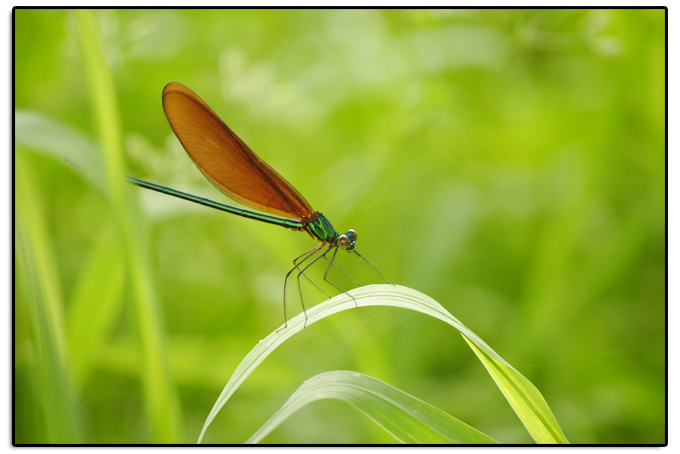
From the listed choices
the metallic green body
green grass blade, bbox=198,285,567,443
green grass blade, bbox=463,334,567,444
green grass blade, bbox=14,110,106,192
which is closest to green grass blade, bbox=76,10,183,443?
green grass blade, bbox=14,110,106,192

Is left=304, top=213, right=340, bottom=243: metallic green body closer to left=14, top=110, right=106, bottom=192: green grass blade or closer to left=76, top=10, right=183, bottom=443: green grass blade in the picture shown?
left=76, top=10, right=183, bottom=443: green grass blade

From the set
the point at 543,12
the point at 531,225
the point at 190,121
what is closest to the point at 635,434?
the point at 531,225

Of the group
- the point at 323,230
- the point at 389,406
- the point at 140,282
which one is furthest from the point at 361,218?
the point at 389,406

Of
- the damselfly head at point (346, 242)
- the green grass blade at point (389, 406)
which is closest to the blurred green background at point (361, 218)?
the damselfly head at point (346, 242)

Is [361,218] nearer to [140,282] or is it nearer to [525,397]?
[140,282]

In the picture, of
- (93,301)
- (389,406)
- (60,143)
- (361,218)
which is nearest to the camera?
(389,406)
